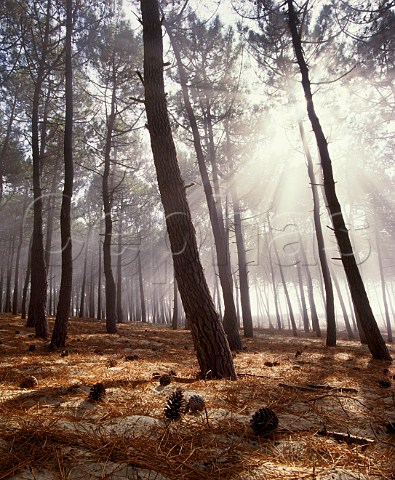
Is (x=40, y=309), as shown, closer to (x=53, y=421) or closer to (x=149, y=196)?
Answer: (x=53, y=421)

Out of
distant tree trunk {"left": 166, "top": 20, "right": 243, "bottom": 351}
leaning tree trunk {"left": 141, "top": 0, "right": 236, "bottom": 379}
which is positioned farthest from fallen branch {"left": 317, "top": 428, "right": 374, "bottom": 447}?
distant tree trunk {"left": 166, "top": 20, "right": 243, "bottom": 351}

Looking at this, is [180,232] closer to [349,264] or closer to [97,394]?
[97,394]

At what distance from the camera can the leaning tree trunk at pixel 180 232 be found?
3.64 m

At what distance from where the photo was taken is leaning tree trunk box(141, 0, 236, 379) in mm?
3645

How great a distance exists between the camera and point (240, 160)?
587 inches

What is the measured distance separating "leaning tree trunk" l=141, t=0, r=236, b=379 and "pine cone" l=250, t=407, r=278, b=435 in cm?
180

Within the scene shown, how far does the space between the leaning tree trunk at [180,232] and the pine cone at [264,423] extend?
1.80 metres

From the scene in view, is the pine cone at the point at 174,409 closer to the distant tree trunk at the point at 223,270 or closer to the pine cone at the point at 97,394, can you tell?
the pine cone at the point at 97,394

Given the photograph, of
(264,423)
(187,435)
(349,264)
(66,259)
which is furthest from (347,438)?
(66,259)

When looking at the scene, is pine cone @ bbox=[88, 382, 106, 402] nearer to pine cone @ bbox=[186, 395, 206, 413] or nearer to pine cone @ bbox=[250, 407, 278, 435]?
pine cone @ bbox=[186, 395, 206, 413]

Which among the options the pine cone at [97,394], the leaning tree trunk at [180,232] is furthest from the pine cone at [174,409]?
the leaning tree trunk at [180,232]

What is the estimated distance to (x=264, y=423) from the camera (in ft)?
5.79

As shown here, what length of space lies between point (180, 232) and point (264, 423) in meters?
2.44

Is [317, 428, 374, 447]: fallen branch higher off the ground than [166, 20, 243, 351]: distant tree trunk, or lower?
lower
